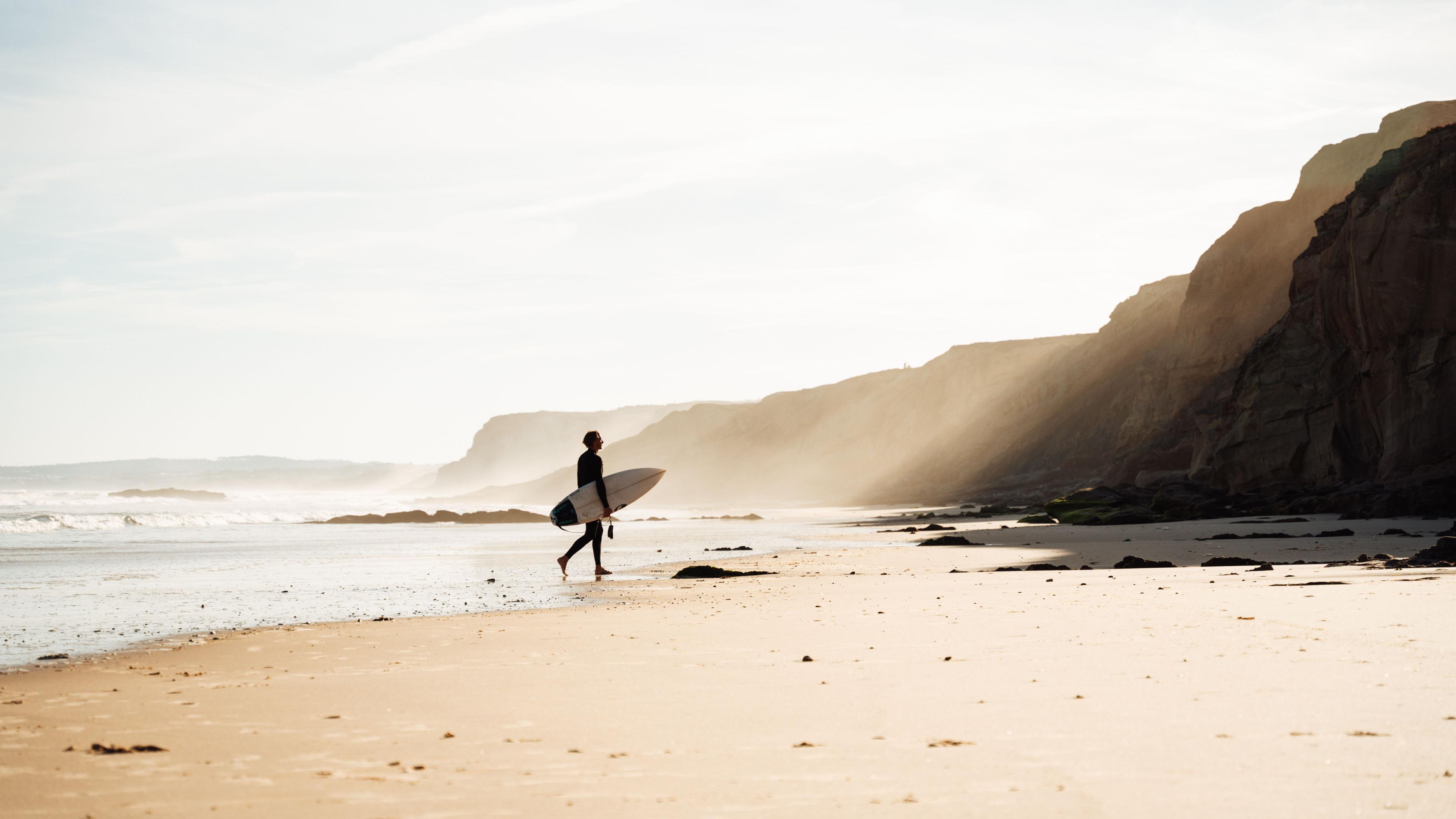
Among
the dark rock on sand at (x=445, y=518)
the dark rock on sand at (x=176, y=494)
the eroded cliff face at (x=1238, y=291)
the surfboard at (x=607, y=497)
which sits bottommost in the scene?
the dark rock on sand at (x=445, y=518)

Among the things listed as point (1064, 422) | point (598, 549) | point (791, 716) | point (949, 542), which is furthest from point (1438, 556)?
point (1064, 422)

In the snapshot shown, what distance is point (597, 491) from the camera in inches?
666

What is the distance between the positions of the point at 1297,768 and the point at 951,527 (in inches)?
1264

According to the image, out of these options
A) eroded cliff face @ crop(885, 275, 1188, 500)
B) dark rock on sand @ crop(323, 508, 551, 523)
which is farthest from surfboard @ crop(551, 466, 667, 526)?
eroded cliff face @ crop(885, 275, 1188, 500)

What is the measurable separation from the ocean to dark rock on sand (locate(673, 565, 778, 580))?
1.42 metres

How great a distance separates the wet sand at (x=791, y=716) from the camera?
365cm

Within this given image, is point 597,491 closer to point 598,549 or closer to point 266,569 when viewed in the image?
point 598,549

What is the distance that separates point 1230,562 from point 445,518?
44348 millimetres

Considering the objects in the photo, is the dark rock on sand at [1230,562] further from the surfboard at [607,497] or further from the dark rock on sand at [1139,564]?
the surfboard at [607,497]

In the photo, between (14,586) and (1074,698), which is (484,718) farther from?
(14,586)

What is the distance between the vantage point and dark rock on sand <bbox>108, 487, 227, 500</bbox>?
95250 mm

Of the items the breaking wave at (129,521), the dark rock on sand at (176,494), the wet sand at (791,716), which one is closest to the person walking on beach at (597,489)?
the wet sand at (791,716)

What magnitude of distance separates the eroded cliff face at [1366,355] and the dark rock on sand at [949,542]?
13.6 m

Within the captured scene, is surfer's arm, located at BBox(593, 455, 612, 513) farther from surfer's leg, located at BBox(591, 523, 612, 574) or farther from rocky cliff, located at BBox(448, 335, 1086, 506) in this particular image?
→ rocky cliff, located at BBox(448, 335, 1086, 506)
